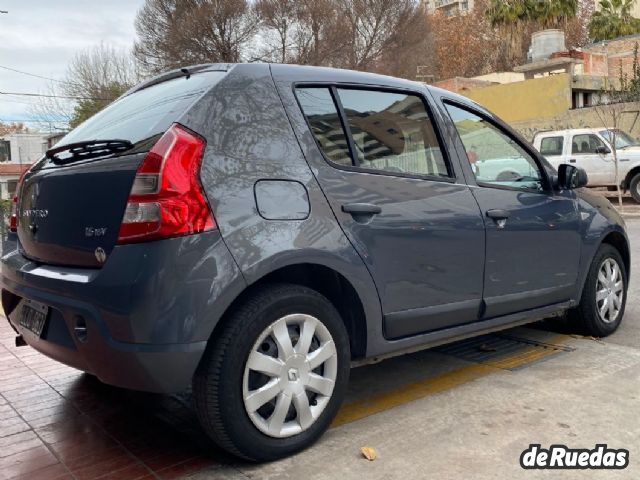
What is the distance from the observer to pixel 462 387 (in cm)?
369

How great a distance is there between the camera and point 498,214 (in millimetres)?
3691

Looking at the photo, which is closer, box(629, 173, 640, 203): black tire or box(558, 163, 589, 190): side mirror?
box(558, 163, 589, 190): side mirror

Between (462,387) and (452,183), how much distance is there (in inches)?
47.6

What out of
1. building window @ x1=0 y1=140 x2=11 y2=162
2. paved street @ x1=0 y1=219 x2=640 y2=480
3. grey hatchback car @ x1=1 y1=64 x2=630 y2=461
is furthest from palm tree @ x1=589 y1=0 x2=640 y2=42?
building window @ x1=0 y1=140 x2=11 y2=162

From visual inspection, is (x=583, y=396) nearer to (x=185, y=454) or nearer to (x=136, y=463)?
(x=185, y=454)

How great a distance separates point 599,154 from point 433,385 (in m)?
13.5

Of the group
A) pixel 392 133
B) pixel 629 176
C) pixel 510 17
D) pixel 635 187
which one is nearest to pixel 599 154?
pixel 629 176

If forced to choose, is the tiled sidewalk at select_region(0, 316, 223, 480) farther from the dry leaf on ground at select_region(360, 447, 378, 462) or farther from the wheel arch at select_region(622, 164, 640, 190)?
the wheel arch at select_region(622, 164, 640, 190)

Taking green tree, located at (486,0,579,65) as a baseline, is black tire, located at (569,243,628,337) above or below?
below

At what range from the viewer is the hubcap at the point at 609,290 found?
464cm

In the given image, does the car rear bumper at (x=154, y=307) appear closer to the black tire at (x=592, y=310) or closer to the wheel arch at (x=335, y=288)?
the wheel arch at (x=335, y=288)

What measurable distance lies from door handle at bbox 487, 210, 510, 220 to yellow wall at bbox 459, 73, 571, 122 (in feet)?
57.1

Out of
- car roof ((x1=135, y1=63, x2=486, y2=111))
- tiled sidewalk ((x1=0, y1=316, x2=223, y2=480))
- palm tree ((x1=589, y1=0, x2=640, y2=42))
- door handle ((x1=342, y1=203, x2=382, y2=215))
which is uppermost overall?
palm tree ((x1=589, y1=0, x2=640, y2=42))

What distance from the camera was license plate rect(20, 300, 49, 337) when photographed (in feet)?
9.41
